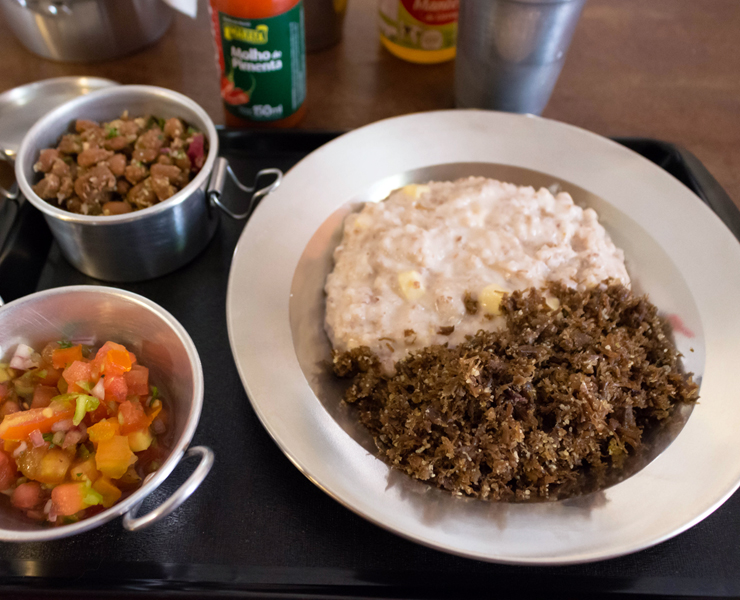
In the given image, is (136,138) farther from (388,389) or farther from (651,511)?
(651,511)

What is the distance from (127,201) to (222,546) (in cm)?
97

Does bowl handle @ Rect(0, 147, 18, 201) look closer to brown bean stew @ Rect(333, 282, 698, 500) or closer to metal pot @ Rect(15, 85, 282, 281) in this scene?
metal pot @ Rect(15, 85, 282, 281)

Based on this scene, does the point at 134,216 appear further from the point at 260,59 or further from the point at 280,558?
the point at 280,558

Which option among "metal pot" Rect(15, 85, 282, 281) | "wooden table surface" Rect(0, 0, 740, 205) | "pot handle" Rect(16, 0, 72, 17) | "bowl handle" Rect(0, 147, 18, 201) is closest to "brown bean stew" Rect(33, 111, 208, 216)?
"metal pot" Rect(15, 85, 282, 281)

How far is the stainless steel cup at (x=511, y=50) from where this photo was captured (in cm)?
171

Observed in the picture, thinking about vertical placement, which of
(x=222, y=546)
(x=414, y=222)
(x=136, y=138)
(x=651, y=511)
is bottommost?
(x=222, y=546)

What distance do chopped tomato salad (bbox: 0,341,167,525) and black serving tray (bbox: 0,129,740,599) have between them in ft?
0.51

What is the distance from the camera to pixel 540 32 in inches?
69.0

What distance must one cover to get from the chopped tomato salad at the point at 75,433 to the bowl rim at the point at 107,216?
352 mm

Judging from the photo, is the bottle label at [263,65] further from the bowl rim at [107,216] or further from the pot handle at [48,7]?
the pot handle at [48,7]

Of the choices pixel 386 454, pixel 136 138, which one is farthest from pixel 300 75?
pixel 386 454

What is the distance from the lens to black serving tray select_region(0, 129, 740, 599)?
3.78ft

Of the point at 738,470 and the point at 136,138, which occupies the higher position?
the point at 136,138

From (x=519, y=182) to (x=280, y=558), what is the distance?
4.38ft
